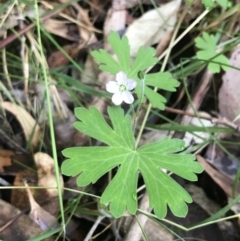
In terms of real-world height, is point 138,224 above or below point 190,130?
below

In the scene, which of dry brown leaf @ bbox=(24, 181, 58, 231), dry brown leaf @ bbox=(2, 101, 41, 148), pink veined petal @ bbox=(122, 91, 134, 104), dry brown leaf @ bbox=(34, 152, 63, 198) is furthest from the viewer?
dry brown leaf @ bbox=(2, 101, 41, 148)

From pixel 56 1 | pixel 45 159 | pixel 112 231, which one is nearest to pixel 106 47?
pixel 56 1

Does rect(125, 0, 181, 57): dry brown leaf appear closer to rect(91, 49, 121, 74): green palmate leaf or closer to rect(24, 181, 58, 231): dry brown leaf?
rect(91, 49, 121, 74): green palmate leaf

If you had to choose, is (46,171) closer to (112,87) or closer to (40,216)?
(40,216)

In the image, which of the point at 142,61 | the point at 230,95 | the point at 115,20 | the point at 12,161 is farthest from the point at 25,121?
the point at 230,95

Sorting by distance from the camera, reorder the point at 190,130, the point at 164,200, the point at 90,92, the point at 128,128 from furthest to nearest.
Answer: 1. the point at 90,92
2. the point at 190,130
3. the point at 128,128
4. the point at 164,200

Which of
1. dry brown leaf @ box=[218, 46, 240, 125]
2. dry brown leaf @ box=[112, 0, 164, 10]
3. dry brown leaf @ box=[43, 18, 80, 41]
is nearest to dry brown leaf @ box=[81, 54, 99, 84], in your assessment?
dry brown leaf @ box=[43, 18, 80, 41]

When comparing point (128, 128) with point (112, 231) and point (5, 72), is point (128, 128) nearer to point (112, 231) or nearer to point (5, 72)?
point (112, 231)

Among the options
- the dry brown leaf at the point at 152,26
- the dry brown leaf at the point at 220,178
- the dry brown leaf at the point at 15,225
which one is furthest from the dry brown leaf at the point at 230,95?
the dry brown leaf at the point at 15,225
